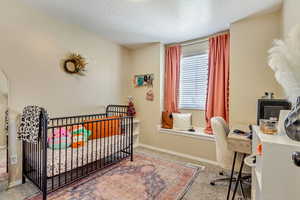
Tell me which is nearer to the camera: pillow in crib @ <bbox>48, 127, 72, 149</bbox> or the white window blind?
pillow in crib @ <bbox>48, 127, 72, 149</bbox>

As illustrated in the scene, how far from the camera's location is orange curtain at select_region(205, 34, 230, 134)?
263cm

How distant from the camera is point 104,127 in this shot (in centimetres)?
233

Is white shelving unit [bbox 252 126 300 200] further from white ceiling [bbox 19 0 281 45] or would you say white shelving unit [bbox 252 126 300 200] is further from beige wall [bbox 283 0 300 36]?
white ceiling [bbox 19 0 281 45]

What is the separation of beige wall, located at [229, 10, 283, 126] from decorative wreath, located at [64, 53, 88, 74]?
2.65m

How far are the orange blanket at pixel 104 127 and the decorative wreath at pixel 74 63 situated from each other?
1.00 metres

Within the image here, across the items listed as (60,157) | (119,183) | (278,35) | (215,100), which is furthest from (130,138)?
(278,35)

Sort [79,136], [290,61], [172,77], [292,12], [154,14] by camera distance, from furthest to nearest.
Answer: [172,77] < [154,14] < [79,136] < [292,12] < [290,61]

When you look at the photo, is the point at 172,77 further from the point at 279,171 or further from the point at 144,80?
the point at 279,171

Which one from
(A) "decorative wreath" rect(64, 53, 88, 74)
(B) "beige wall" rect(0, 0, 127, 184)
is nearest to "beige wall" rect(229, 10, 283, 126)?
(B) "beige wall" rect(0, 0, 127, 184)

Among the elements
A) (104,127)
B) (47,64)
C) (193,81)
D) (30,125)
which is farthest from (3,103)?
(193,81)

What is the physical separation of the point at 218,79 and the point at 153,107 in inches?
59.2

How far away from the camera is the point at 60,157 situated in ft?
5.51

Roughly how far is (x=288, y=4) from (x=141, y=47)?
8.64 ft

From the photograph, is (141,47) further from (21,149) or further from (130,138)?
(21,149)
